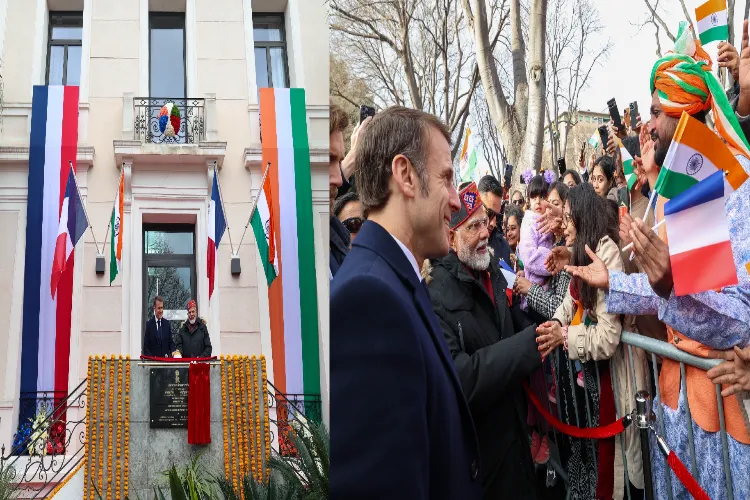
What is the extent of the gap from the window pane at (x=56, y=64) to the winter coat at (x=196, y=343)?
0.49 meters

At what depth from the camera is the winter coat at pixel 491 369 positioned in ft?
7.73

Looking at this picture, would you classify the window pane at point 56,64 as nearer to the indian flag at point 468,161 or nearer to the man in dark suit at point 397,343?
the man in dark suit at point 397,343

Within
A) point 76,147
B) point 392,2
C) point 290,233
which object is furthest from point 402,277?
point 392,2

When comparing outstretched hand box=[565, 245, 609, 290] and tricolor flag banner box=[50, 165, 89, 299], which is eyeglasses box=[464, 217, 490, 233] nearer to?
outstretched hand box=[565, 245, 609, 290]

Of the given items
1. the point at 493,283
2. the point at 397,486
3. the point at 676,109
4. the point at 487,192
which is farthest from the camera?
the point at 487,192

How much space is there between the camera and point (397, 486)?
1.15 meters

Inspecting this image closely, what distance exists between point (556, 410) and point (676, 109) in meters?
1.30

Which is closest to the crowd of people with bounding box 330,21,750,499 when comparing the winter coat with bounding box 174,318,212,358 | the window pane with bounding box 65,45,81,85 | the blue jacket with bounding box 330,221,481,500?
the blue jacket with bounding box 330,221,481,500

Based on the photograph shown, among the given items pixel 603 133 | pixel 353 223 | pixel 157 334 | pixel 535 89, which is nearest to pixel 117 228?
pixel 157 334

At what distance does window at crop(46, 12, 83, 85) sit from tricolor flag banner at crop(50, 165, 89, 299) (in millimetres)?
205

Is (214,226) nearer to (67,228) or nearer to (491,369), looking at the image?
(67,228)

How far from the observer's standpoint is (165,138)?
4.93 ft

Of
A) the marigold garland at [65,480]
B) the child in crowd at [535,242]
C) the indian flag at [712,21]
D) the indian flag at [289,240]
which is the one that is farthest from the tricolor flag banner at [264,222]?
the indian flag at [712,21]

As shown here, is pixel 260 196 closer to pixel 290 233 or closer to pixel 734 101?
pixel 290 233
